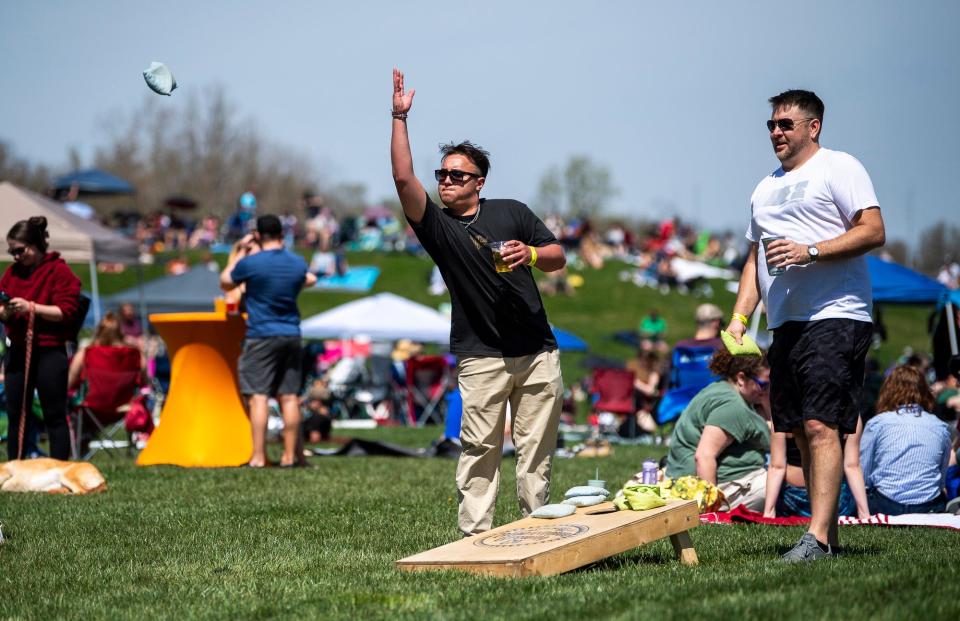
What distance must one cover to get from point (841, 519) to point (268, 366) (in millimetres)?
5006

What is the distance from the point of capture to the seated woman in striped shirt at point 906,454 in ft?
24.5

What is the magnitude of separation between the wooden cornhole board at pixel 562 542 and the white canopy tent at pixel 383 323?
Result: 15.1 metres

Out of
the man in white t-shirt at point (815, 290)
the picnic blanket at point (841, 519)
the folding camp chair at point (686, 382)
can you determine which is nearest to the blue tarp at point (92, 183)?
the folding camp chair at point (686, 382)

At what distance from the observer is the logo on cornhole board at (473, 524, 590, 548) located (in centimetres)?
481

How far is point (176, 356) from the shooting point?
10.7m

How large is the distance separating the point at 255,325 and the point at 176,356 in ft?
3.46

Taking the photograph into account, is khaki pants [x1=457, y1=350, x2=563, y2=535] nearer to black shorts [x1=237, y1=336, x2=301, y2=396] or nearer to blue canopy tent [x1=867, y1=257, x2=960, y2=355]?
black shorts [x1=237, y1=336, x2=301, y2=396]

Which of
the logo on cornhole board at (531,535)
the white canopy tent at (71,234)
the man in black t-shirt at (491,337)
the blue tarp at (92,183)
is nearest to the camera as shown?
the logo on cornhole board at (531,535)

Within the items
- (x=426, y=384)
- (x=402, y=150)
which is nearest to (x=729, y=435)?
(x=402, y=150)

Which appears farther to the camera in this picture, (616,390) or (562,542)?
(616,390)

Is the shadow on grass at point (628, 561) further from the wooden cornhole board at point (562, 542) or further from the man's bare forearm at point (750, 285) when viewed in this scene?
the man's bare forearm at point (750, 285)

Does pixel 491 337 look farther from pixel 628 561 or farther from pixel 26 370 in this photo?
pixel 26 370

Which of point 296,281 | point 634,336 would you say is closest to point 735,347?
point 296,281

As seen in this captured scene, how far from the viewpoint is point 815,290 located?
16.4 ft
